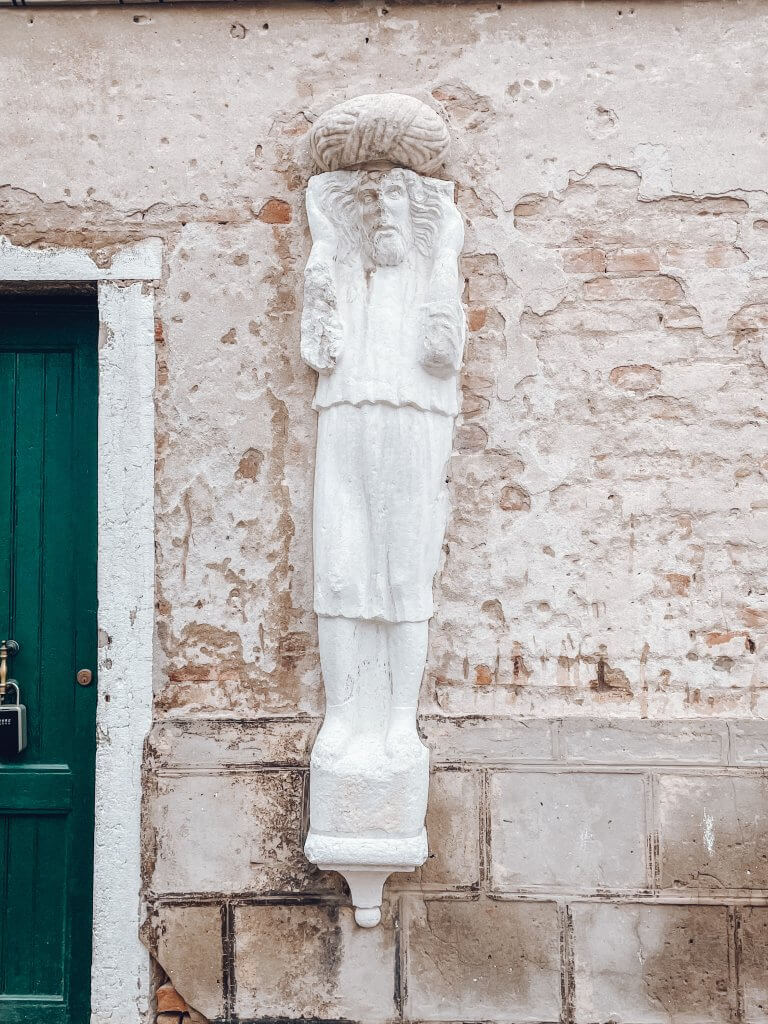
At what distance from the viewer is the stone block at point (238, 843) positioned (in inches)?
103

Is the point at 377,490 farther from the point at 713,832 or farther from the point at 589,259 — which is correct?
the point at 713,832

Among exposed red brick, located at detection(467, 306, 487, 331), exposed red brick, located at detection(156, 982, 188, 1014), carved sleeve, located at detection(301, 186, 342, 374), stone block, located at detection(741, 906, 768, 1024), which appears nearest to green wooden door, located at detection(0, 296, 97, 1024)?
exposed red brick, located at detection(156, 982, 188, 1014)

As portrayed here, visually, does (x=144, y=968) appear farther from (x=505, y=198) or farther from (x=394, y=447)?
(x=505, y=198)

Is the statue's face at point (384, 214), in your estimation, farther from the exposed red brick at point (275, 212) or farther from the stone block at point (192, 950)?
the stone block at point (192, 950)

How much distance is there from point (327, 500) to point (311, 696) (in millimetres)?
607

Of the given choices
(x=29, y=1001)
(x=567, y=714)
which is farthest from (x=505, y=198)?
(x=29, y=1001)

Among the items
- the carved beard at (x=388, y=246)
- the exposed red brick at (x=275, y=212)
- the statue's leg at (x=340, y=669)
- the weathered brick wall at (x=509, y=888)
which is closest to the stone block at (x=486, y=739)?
the weathered brick wall at (x=509, y=888)

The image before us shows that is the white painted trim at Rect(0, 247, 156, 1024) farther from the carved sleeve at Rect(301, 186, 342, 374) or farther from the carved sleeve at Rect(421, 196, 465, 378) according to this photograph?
the carved sleeve at Rect(421, 196, 465, 378)

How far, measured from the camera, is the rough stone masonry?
2.59 metres

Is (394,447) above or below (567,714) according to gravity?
above

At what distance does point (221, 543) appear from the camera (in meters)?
2.70

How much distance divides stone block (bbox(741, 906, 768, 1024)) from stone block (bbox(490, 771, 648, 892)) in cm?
37

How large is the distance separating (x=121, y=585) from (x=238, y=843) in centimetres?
84

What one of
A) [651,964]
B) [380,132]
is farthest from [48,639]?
[651,964]
